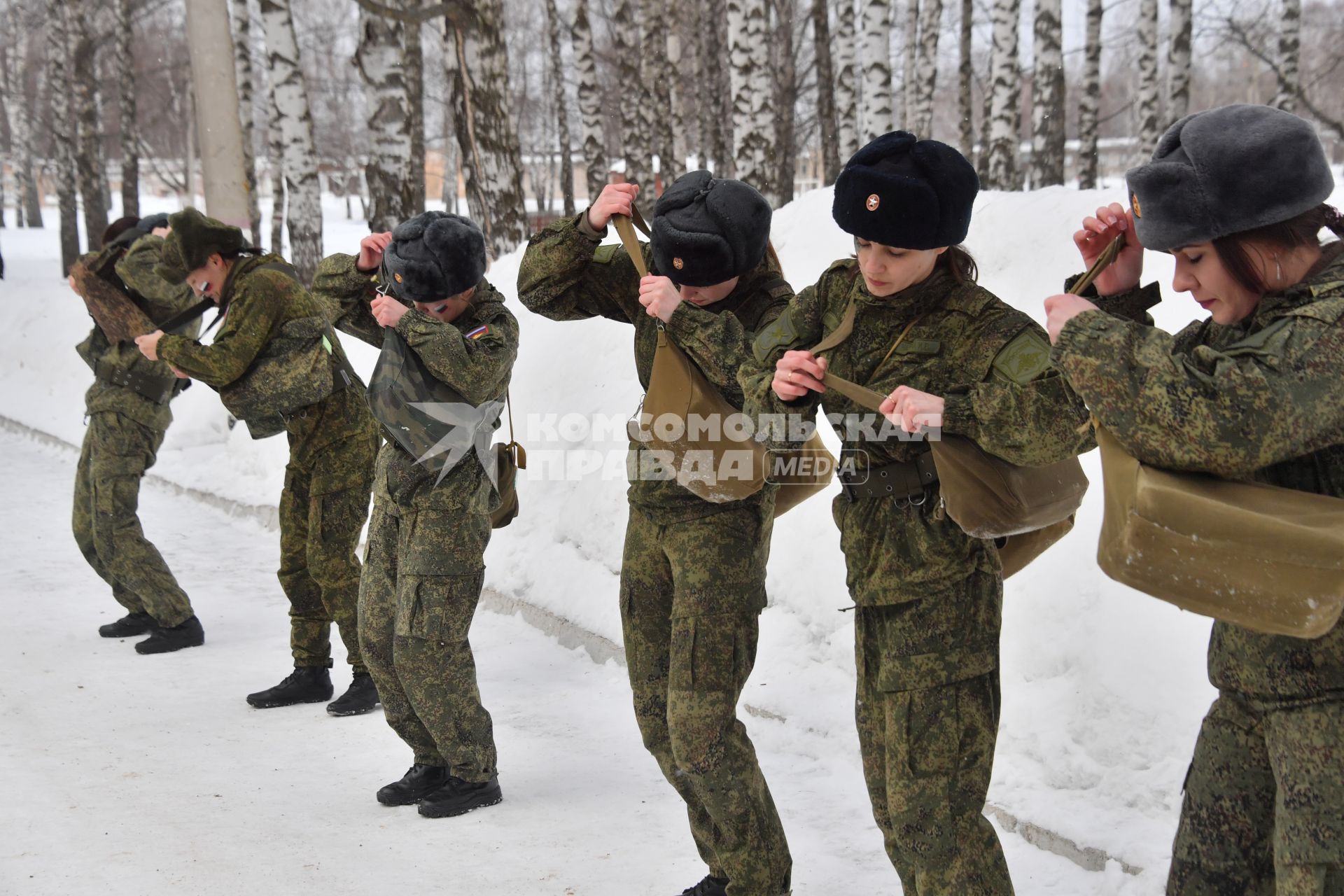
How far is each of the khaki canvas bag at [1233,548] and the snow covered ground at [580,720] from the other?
6.17ft

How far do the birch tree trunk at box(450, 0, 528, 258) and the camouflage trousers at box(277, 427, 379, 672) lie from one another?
A: 16.5 ft

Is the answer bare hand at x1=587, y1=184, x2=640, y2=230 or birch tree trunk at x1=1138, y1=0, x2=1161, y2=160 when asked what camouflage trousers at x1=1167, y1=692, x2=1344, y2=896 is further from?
birch tree trunk at x1=1138, y1=0, x2=1161, y2=160

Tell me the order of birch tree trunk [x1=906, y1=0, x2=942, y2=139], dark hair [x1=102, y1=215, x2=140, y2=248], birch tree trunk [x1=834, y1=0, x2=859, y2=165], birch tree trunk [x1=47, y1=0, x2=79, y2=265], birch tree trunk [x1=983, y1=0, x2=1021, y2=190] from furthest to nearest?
1. birch tree trunk [x1=47, y1=0, x2=79, y2=265]
2. birch tree trunk [x1=906, y1=0, x2=942, y2=139]
3. birch tree trunk [x1=834, y1=0, x2=859, y2=165]
4. birch tree trunk [x1=983, y1=0, x2=1021, y2=190]
5. dark hair [x1=102, y1=215, x2=140, y2=248]

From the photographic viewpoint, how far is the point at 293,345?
5129mm

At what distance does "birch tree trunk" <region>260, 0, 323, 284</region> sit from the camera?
12.6 meters

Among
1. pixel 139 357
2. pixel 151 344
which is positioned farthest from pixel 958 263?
pixel 139 357

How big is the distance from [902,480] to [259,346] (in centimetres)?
323

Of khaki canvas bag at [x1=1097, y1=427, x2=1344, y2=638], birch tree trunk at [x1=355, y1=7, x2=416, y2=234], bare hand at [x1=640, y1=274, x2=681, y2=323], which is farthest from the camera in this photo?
birch tree trunk at [x1=355, y1=7, x2=416, y2=234]

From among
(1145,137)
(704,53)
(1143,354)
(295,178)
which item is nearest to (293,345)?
(1143,354)

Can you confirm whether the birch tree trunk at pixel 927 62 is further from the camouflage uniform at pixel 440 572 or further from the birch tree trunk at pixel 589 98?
the camouflage uniform at pixel 440 572

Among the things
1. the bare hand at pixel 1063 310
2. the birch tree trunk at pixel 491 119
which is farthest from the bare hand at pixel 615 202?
the birch tree trunk at pixel 491 119

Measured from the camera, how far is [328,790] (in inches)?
182

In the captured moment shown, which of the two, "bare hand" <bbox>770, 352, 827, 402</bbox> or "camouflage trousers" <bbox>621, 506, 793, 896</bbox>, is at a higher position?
"bare hand" <bbox>770, 352, 827, 402</bbox>

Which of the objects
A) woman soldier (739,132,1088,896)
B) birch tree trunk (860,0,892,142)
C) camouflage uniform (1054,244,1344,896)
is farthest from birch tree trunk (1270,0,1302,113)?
camouflage uniform (1054,244,1344,896)
